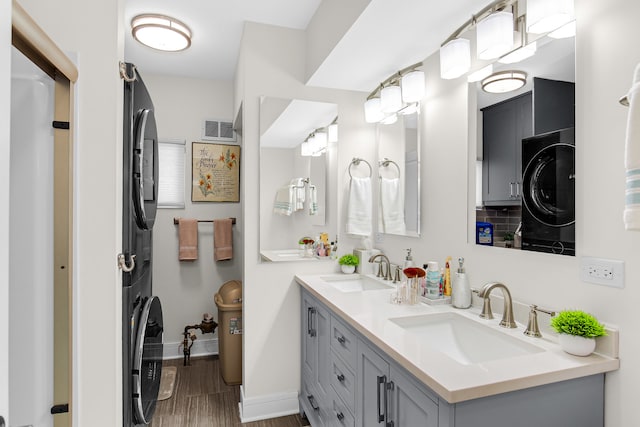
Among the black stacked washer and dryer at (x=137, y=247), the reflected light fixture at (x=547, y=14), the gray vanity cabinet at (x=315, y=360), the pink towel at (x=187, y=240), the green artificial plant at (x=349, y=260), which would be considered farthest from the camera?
the pink towel at (x=187, y=240)

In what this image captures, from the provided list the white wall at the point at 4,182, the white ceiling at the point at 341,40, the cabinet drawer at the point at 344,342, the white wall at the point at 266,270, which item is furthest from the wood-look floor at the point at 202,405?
the white ceiling at the point at 341,40

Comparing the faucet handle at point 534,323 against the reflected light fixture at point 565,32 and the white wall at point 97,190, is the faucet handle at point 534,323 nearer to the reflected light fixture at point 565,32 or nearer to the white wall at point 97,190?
the reflected light fixture at point 565,32

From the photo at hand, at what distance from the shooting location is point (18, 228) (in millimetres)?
1076

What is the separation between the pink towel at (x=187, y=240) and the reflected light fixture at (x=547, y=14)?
9.41 ft

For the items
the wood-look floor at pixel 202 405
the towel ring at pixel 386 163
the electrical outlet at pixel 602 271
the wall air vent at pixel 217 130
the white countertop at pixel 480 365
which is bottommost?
the wood-look floor at pixel 202 405

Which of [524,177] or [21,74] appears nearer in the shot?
[21,74]

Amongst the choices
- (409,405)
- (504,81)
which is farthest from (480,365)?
(504,81)

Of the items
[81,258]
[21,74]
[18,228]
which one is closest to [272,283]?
[81,258]

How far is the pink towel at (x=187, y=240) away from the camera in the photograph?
10.7 feet

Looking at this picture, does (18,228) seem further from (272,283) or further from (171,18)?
(171,18)

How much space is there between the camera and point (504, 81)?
1.54 meters

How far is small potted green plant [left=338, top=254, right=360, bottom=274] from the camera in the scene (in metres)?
2.54

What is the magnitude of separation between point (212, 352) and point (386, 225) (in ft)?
7.19

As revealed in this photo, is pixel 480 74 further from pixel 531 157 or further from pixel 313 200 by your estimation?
pixel 313 200
